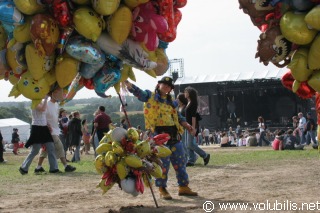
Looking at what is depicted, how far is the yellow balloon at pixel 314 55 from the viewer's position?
534 centimetres

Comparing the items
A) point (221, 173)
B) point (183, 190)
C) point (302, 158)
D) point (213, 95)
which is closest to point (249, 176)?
point (221, 173)

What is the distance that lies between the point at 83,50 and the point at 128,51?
48cm

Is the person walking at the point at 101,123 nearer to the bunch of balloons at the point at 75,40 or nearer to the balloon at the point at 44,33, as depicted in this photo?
the bunch of balloons at the point at 75,40

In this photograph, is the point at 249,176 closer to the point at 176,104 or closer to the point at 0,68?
the point at 176,104

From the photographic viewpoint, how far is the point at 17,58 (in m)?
5.61

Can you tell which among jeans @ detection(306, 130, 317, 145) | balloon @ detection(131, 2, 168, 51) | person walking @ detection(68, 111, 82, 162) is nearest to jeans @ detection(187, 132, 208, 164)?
person walking @ detection(68, 111, 82, 162)

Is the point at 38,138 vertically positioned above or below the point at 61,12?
below

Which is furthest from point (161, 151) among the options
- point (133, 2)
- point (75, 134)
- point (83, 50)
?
point (75, 134)

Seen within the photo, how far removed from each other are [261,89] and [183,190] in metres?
26.7

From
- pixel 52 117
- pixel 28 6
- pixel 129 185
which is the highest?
pixel 28 6

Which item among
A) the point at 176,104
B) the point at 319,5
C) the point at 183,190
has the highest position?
the point at 319,5

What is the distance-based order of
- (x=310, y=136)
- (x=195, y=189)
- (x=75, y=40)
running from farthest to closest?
(x=310, y=136) → (x=195, y=189) → (x=75, y=40)

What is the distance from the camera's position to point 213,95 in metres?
37.3

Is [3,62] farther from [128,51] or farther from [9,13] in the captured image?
[128,51]
